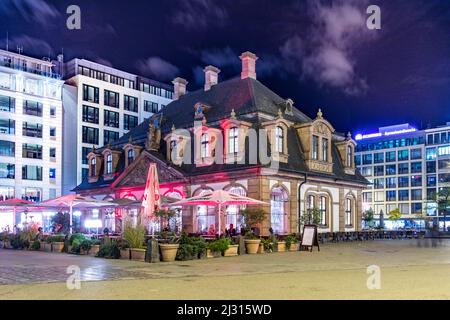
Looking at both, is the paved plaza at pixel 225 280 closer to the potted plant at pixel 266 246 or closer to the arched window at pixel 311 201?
the potted plant at pixel 266 246

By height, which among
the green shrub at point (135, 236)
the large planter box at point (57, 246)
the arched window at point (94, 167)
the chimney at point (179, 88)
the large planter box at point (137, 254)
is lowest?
the large planter box at point (57, 246)

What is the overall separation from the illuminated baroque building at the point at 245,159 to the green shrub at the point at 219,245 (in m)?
7.15

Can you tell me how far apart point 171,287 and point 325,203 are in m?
27.1

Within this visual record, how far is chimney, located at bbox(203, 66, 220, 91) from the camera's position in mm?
45594

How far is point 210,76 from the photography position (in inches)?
1799

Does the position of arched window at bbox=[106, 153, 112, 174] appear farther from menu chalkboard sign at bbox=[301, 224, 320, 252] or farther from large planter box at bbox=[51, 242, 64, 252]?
menu chalkboard sign at bbox=[301, 224, 320, 252]

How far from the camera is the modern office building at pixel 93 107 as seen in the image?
7038 cm

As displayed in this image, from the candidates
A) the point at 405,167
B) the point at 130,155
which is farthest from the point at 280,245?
the point at 405,167

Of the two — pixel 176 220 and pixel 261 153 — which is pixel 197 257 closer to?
pixel 261 153

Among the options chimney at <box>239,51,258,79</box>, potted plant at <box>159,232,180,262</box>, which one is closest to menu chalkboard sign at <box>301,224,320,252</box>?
potted plant at <box>159,232,180,262</box>

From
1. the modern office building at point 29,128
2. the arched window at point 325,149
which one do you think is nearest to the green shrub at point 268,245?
the arched window at point 325,149

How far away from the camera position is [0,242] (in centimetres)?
3331
